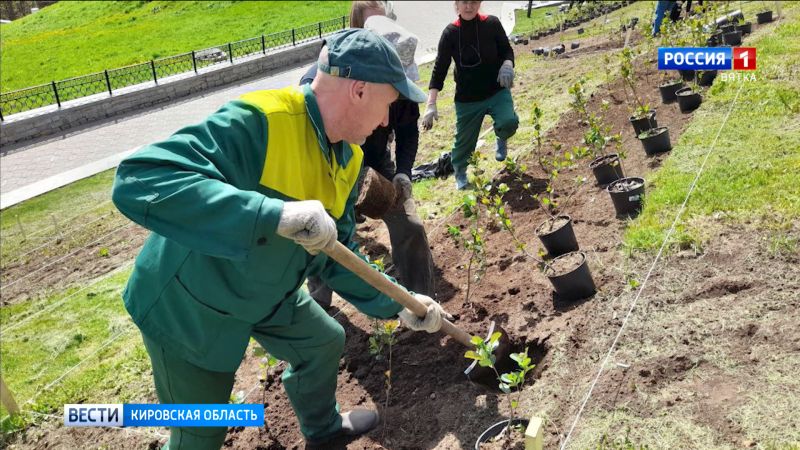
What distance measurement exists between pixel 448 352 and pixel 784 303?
175 centimetres

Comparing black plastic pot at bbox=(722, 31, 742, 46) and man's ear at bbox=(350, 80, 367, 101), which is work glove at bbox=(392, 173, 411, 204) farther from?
black plastic pot at bbox=(722, 31, 742, 46)

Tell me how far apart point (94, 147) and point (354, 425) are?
1109cm

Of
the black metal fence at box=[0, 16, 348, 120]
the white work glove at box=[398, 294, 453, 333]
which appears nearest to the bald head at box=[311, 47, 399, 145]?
the white work glove at box=[398, 294, 453, 333]

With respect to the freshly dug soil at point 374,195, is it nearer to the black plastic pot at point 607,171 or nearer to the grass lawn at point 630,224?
the grass lawn at point 630,224

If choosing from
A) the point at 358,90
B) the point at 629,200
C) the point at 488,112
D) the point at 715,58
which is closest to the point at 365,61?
the point at 358,90

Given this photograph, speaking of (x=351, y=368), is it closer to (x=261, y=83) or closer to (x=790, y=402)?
(x=790, y=402)

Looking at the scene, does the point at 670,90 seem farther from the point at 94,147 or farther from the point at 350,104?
the point at 94,147

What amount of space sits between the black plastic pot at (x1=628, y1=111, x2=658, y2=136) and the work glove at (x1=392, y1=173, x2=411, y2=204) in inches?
101

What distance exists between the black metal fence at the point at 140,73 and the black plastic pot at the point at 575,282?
1335 cm

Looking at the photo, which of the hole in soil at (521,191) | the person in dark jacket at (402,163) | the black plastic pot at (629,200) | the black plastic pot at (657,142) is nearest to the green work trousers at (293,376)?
the person in dark jacket at (402,163)

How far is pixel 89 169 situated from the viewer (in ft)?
37.0

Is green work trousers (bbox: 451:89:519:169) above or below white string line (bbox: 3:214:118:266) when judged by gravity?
above

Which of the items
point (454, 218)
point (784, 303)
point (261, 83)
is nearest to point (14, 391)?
point (454, 218)

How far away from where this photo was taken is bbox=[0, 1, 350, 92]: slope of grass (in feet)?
67.9
